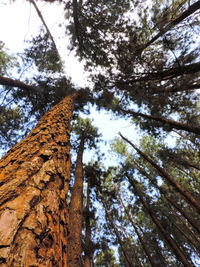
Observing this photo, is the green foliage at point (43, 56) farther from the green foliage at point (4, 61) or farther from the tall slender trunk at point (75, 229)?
the tall slender trunk at point (75, 229)

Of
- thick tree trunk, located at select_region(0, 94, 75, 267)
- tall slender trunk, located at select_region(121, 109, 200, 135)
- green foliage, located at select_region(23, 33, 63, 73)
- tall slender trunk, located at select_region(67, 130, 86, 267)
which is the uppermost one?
green foliage, located at select_region(23, 33, 63, 73)

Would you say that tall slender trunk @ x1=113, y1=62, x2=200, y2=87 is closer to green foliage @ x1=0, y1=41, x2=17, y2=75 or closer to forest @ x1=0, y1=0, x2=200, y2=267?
forest @ x1=0, y1=0, x2=200, y2=267

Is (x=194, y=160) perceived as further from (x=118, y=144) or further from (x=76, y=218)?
(x=76, y=218)

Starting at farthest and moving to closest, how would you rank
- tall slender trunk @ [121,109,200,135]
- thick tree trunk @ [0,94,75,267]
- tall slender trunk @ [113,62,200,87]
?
tall slender trunk @ [121,109,200,135], tall slender trunk @ [113,62,200,87], thick tree trunk @ [0,94,75,267]

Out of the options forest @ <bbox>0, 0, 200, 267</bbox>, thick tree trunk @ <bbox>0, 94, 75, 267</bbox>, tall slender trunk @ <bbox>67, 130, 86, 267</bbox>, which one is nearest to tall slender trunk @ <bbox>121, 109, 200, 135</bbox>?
forest @ <bbox>0, 0, 200, 267</bbox>

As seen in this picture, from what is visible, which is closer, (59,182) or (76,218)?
(59,182)

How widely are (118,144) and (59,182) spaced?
15.4 m

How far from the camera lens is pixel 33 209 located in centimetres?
74

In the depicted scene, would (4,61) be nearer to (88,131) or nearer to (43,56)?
(43,56)

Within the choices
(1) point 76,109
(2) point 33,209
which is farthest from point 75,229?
(1) point 76,109

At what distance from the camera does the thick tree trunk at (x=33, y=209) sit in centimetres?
55

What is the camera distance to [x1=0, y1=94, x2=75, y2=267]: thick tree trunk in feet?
1.79

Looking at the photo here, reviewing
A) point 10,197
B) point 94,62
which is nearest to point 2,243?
point 10,197

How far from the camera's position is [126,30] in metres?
5.66
